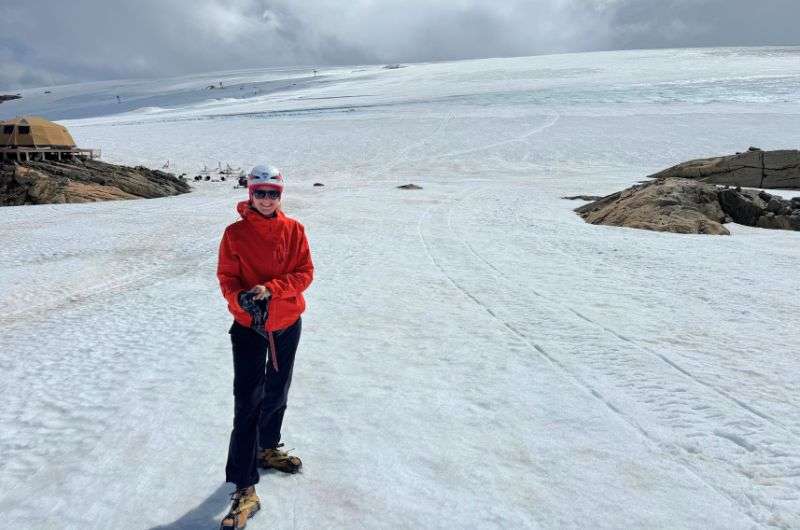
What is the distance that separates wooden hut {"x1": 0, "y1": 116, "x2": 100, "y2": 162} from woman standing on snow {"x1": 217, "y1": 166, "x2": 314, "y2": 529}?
25.8 metres

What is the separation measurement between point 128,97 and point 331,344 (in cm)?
11360

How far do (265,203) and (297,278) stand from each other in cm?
42

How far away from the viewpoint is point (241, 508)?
296 cm

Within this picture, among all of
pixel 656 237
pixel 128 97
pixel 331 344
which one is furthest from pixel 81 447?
pixel 128 97

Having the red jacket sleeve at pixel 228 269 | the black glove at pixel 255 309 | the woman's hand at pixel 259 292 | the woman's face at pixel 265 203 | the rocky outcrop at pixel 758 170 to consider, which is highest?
the rocky outcrop at pixel 758 170

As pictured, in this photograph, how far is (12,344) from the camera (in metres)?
5.94

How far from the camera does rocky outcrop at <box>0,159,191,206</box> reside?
64.3 feet

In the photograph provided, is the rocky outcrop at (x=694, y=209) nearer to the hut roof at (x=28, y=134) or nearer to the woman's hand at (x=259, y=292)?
the woman's hand at (x=259, y=292)

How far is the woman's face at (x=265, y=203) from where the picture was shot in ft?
9.89

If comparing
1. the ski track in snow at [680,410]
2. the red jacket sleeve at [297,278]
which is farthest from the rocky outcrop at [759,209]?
the red jacket sleeve at [297,278]

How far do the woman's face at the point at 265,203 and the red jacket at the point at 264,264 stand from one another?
27 mm

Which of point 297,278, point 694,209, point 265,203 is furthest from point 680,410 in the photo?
point 694,209

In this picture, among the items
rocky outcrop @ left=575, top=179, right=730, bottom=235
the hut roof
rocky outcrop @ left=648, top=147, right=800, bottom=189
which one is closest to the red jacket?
rocky outcrop @ left=575, top=179, right=730, bottom=235

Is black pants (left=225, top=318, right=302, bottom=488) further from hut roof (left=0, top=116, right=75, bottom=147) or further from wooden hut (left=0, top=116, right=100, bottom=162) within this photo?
hut roof (left=0, top=116, right=75, bottom=147)
